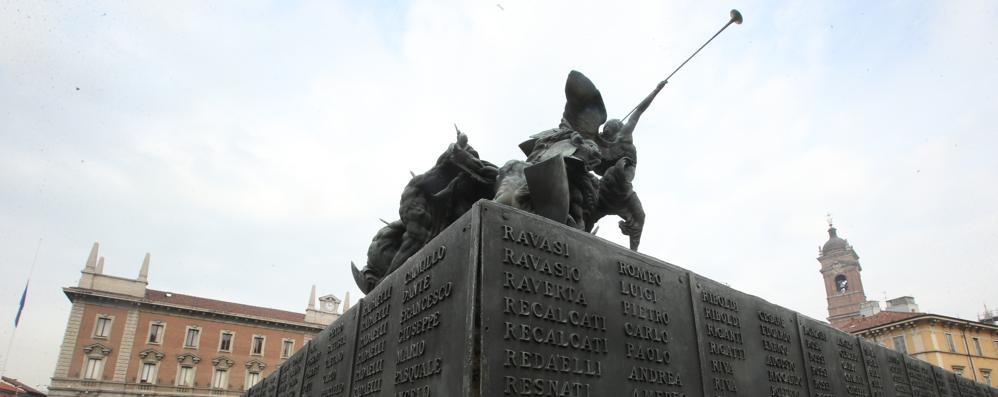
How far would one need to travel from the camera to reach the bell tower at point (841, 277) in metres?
78.8

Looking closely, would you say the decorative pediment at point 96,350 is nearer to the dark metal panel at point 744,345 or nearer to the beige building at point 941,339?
the dark metal panel at point 744,345

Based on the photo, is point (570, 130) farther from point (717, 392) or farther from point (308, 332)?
point (308, 332)

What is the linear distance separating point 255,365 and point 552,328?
55.6 meters

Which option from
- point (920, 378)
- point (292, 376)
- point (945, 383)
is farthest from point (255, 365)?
point (920, 378)

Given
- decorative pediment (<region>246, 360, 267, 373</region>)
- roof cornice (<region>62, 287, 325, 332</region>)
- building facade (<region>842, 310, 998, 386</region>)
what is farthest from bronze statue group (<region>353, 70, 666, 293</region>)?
decorative pediment (<region>246, 360, 267, 373</region>)

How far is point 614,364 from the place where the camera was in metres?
3.65

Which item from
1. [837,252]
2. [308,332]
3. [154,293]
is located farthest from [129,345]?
[837,252]

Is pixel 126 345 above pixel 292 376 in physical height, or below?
above

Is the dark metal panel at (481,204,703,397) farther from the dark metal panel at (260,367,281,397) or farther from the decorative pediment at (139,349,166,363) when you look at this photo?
the decorative pediment at (139,349,166,363)

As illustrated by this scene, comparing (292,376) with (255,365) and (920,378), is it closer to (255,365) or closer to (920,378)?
(920,378)

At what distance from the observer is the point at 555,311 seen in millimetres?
3490

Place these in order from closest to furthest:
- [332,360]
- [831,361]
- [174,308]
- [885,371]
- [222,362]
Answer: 1. [332,360]
2. [831,361]
3. [885,371]
4. [174,308]
5. [222,362]

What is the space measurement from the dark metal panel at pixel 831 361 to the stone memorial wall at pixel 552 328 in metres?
0.04

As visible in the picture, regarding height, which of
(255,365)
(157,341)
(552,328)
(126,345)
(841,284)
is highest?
(841,284)
